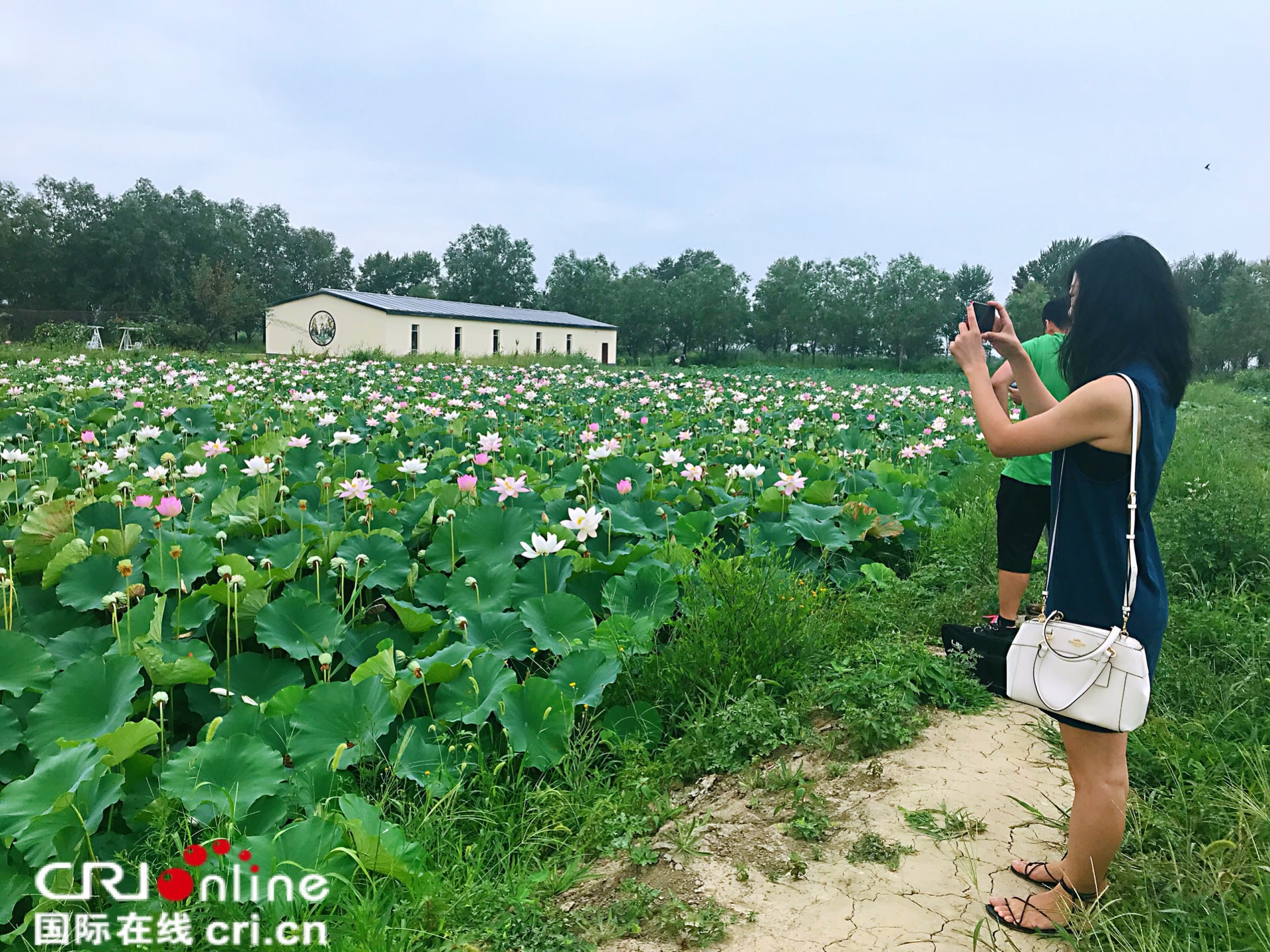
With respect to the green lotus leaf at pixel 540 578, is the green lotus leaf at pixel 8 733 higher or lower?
lower

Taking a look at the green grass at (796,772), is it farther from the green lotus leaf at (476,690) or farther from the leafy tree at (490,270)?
the leafy tree at (490,270)

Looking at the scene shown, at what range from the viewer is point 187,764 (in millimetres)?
2082

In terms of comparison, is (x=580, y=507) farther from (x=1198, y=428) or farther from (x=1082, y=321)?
(x=1198, y=428)

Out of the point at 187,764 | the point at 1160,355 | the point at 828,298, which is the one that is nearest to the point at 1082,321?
the point at 1160,355

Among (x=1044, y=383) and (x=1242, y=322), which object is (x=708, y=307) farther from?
(x=1044, y=383)

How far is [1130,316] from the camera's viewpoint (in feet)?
5.98

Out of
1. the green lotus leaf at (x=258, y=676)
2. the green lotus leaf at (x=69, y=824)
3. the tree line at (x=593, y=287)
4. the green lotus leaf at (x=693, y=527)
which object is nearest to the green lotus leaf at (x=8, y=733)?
the green lotus leaf at (x=69, y=824)

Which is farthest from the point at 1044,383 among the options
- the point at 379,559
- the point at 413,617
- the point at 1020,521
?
the point at 379,559

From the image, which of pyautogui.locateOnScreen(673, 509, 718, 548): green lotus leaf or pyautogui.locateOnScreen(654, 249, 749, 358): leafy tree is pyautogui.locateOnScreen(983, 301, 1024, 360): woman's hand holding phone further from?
pyautogui.locateOnScreen(654, 249, 749, 358): leafy tree

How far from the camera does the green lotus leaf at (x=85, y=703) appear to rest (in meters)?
2.21

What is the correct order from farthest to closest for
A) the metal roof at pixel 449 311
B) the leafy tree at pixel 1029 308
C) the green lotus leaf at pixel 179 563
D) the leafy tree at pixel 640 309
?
1. the leafy tree at pixel 640 309
2. the leafy tree at pixel 1029 308
3. the metal roof at pixel 449 311
4. the green lotus leaf at pixel 179 563

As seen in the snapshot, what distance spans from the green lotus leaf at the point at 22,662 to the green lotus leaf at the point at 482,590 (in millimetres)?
1270

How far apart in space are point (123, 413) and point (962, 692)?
21.6 ft

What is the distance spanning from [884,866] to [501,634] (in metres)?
1.50
